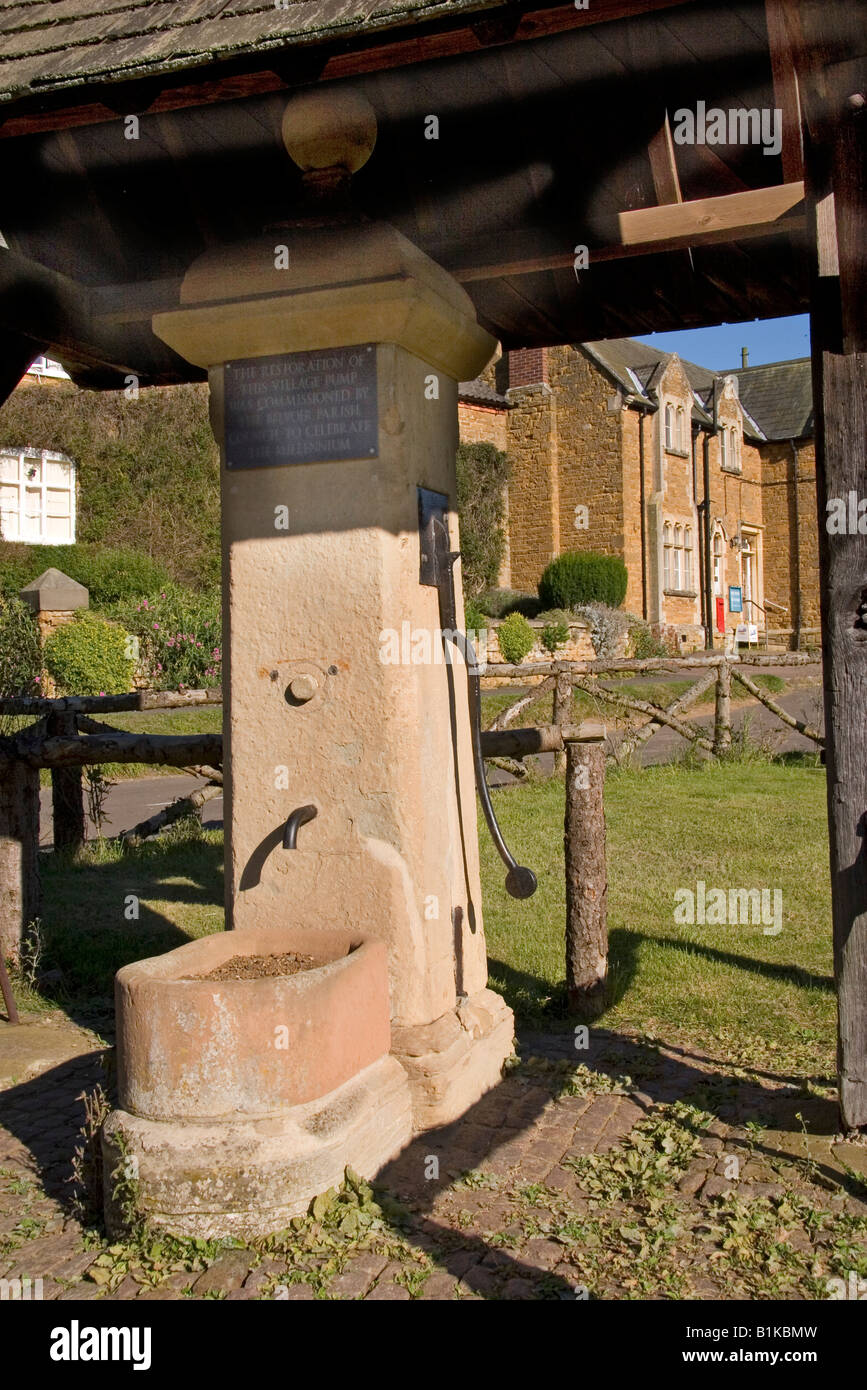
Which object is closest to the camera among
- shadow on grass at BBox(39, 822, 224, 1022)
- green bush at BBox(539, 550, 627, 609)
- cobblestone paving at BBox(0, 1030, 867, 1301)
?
cobblestone paving at BBox(0, 1030, 867, 1301)

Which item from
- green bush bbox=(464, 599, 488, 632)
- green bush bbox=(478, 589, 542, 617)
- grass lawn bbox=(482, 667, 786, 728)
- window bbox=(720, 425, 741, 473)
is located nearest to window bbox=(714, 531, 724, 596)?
window bbox=(720, 425, 741, 473)

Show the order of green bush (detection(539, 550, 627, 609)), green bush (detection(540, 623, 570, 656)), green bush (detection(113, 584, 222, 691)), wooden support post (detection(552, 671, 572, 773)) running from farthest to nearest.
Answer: green bush (detection(539, 550, 627, 609))
green bush (detection(540, 623, 570, 656))
green bush (detection(113, 584, 222, 691))
wooden support post (detection(552, 671, 572, 773))

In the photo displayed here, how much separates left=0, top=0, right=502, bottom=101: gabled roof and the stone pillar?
47cm

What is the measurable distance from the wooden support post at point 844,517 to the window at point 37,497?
1922cm

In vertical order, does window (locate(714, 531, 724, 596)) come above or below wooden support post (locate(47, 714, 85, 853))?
above

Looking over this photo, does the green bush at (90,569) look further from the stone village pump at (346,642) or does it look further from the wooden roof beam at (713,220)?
the wooden roof beam at (713,220)

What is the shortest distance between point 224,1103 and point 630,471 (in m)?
25.8

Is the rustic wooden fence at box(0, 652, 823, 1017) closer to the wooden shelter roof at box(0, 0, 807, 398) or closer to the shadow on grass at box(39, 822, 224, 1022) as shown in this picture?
the shadow on grass at box(39, 822, 224, 1022)

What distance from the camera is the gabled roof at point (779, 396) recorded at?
3441 centimetres

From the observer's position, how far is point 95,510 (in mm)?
22141

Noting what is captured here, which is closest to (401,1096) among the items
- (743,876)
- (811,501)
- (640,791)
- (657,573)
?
(743,876)

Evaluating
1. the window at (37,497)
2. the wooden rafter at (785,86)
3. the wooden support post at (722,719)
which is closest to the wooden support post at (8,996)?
the wooden rafter at (785,86)

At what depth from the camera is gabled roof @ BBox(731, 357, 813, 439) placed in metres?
34.4

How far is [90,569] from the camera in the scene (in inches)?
799
